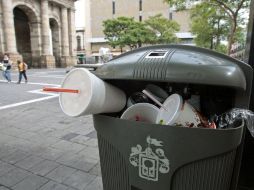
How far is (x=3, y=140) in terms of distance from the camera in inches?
141

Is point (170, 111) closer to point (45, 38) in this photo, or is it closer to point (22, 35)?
point (45, 38)

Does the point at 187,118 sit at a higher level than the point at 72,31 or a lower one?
lower

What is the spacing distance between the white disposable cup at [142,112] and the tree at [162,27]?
3684cm

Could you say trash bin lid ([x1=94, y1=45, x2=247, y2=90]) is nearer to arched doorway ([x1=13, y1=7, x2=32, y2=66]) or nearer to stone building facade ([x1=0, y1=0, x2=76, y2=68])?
stone building facade ([x1=0, y1=0, x2=76, y2=68])

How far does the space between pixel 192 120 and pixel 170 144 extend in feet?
0.56

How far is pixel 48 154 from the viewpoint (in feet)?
10.1

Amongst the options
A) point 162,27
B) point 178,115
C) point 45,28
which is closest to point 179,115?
point 178,115

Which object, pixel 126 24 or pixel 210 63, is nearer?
pixel 210 63

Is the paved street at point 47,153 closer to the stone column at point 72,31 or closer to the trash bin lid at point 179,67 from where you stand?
the trash bin lid at point 179,67

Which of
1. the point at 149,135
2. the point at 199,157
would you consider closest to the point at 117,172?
the point at 149,135

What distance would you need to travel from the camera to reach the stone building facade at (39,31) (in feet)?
70.3

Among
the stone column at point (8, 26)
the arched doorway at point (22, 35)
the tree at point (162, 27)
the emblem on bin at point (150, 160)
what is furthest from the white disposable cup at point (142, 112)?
the tree at point (162, 27)

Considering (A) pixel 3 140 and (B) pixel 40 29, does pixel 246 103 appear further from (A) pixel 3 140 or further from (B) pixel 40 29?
(B) pixel 40 29

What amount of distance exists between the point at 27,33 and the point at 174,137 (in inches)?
1329
